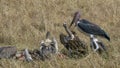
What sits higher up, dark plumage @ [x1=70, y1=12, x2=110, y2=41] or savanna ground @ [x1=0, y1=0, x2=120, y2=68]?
dark plumage @ [x1=70, y1=12, x2=110, y2=41]

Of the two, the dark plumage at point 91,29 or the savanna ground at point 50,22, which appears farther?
the dark plumage at point 91,29

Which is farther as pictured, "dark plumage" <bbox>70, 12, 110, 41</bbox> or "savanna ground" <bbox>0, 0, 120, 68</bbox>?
"dark plumage" <bbox>70, 12, 110, 41</bbox>

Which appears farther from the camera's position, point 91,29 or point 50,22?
point 50,22

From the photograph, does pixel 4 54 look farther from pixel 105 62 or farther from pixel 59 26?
pixel 59 26

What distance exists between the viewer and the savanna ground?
5.98 m

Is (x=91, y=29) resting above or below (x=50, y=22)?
above

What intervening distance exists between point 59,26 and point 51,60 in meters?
3.34

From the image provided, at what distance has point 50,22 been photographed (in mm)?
9500

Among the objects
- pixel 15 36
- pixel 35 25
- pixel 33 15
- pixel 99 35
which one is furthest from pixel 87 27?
pixel 33 15

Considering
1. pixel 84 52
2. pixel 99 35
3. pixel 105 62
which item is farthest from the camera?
pixel 99 35

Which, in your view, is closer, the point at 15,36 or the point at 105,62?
the point at 105,62

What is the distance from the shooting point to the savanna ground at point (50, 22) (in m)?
5.98

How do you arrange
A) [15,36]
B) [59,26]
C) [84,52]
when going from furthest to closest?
1. [59,26]
2. [15,36]
3. [84,52]

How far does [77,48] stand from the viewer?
22.6 feet
